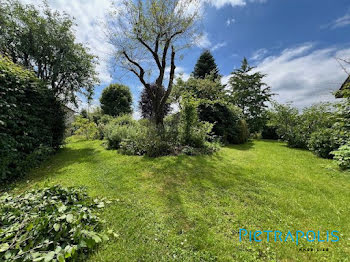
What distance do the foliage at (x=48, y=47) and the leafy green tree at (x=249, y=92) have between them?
16354 millimetres

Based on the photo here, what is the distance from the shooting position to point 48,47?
7348 mm

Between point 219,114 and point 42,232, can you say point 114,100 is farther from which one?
point 42,232

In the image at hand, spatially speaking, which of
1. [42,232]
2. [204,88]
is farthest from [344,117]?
[42,232]

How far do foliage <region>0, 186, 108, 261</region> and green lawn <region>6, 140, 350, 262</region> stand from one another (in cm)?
24

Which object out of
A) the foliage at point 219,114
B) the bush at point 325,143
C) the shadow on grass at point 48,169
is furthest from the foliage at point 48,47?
the bush at point 325,143

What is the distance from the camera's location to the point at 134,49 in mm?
7000

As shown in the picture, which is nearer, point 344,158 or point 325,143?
point 344,158

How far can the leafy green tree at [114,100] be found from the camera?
18094mm

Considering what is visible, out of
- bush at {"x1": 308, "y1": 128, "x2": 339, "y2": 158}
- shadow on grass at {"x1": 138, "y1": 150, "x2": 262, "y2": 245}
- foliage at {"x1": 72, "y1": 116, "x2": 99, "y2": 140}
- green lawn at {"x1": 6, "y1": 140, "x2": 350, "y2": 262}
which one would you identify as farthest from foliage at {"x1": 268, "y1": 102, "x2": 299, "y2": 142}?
foliage at {"x1": 72, "y1": 116, "x2": 99, "y2": 140}

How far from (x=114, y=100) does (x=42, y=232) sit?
1878cm

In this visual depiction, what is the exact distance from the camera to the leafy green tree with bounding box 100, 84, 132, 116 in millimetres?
18094

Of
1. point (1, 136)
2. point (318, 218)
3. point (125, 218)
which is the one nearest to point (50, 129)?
point (1, 136)

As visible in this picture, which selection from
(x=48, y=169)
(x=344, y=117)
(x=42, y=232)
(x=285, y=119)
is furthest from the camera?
(x=285, y=119)

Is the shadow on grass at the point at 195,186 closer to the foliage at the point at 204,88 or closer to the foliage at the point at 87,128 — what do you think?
the foliage at the point at 204,88
